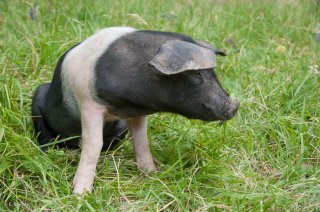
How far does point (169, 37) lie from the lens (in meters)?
3.15

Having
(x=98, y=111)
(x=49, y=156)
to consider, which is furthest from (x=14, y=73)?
(x=98, y=111)

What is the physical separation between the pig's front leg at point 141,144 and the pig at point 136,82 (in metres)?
0.20

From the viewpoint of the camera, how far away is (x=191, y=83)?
10.00 feet

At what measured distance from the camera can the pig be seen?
2.96m

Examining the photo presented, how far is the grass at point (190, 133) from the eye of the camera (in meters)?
3.15

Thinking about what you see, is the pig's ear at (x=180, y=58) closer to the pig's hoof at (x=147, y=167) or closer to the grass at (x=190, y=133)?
the grass at (x=190, y=133)

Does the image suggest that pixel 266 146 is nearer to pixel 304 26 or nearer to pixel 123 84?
pixel 123 84

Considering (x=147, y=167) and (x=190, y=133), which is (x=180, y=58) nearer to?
(x=147, y=167)

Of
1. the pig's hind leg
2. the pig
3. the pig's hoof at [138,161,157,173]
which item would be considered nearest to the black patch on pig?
the pig

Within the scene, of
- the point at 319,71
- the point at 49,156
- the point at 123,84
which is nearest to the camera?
the point at 123,84

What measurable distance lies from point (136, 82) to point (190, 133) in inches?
34.4

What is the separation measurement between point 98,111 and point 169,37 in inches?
21.4

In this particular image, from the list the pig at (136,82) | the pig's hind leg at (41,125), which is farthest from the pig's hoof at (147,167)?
the pig's hind leg at (41,125)

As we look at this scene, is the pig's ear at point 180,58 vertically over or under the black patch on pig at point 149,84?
over
